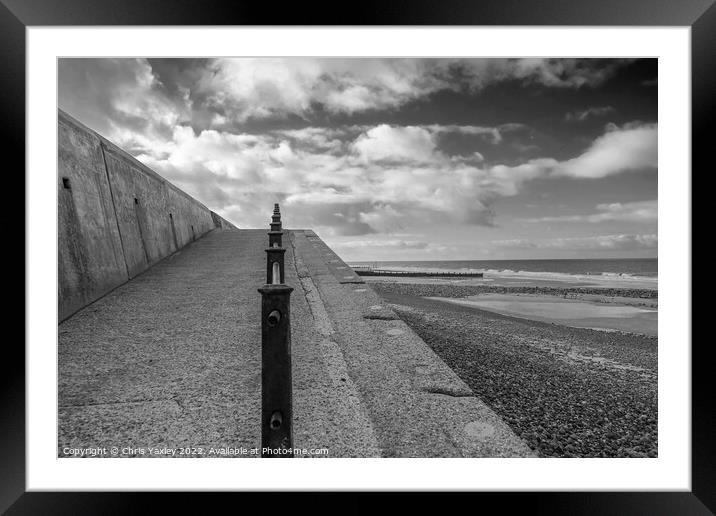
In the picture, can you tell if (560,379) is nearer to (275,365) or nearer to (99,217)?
(275,365)

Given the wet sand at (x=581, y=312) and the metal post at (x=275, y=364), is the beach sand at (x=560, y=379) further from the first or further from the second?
the metal post at (x=275, y=364)

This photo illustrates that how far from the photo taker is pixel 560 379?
4234 millimetres

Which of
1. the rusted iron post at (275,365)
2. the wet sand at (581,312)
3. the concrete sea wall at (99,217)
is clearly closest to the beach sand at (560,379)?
the wet sand at (581,312)

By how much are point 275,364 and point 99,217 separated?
3.89m

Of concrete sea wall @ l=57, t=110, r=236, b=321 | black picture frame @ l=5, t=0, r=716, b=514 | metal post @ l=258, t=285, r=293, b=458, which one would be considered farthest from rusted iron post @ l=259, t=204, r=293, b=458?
concrete sea wall @ l=57, t=110, r=236, b=321

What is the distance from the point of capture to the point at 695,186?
1.93 m

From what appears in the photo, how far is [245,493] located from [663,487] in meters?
2.10

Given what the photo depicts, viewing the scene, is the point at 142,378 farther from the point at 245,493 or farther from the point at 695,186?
the point at 695,186

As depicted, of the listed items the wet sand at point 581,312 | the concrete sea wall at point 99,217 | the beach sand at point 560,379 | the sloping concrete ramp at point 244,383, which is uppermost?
the concrete sea wall at point 99,217

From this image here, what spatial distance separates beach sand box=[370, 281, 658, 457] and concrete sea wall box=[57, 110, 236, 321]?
3911 millimetres

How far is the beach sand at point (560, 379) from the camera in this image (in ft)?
9.41
